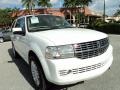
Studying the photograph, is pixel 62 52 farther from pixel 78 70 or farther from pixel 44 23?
pixel 44 23

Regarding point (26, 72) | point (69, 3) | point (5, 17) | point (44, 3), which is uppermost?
point (26, 72)

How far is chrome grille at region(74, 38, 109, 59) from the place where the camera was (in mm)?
5098

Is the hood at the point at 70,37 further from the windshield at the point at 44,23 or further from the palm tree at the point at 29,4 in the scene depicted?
the palm tree at the point at 29,4

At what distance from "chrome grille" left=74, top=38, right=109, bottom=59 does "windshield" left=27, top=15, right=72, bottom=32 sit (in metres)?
1.72

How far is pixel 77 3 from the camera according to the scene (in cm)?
5216

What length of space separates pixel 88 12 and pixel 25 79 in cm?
5410

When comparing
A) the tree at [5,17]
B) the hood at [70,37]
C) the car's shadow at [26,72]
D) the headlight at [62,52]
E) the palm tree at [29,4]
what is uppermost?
the hood at [70,37]

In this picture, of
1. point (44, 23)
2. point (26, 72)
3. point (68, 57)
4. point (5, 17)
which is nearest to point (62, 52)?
point (68, 57)

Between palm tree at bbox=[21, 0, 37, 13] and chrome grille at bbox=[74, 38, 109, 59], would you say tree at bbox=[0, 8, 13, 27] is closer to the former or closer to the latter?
palm tree at bbox=[21, 0, 37, 13]

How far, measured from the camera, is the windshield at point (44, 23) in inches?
268

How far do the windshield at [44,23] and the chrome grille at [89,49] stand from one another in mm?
1717

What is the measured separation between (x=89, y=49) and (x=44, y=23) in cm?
219

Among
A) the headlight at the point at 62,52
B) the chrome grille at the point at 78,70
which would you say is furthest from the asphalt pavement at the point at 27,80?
the headlight at the point at 62,52

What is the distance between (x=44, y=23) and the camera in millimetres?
7012
